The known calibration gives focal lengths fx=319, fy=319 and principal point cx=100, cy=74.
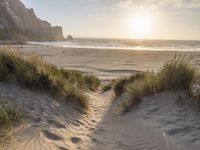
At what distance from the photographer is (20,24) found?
93.4m

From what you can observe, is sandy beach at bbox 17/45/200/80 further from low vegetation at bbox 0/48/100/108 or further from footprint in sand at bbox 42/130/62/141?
footprint in sand at bbox 42/130/62/141

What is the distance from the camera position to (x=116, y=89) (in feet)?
33.5

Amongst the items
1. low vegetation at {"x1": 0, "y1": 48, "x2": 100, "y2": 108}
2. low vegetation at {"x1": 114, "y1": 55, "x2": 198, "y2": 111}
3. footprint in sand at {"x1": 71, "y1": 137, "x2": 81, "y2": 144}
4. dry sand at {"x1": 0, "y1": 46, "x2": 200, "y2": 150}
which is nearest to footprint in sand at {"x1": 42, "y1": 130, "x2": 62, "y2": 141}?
dry sand at {"x1": 0, "y1": 46, "x2": 200, "y2": 150}

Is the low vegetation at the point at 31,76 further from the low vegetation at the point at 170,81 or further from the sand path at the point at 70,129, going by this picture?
the low vegetation at the point at 170,81

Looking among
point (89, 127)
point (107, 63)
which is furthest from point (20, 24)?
point (89, 127)

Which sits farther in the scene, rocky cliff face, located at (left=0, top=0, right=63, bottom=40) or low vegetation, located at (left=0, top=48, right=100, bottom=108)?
rocky cliff face, located at (left=0, top=0, right=63, bottom=40)

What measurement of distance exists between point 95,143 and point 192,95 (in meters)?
2.24

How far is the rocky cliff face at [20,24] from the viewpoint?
81000 mm

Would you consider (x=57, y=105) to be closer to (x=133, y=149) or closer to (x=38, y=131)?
(x=38, y=131)

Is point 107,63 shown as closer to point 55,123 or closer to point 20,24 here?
point 55,123

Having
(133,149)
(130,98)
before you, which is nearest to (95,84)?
(130,98)

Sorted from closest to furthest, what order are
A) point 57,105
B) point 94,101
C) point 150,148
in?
point 150,148 < point 57,105 < point 94,101

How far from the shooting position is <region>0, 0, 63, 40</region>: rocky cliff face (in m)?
81.0

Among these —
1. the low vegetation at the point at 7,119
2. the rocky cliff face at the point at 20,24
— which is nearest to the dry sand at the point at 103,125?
the low vegetation at the point at 7,119
